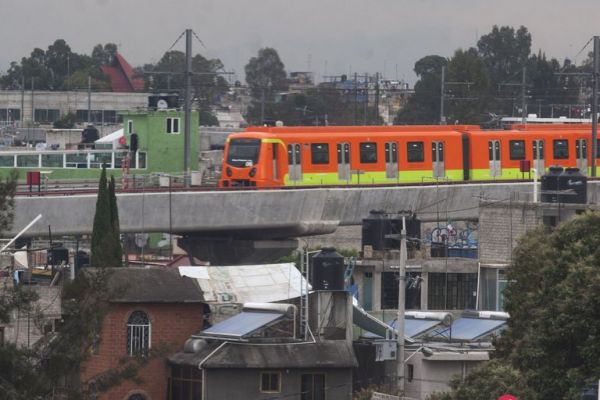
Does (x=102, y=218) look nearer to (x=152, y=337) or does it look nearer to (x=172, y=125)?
(x=152, y=337)

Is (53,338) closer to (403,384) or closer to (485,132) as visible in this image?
(403,384)

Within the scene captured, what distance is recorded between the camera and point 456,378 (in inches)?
1425

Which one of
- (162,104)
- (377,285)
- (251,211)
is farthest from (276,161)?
(162,104)

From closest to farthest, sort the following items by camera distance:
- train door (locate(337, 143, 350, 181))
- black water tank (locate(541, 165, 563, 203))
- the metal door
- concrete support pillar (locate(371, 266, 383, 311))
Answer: black water tank (locate(541, 165, 563, 203)) → concrete support pillar (locate(371, 266, 383, 311)) → train door (locate(337, 143, 350, 181)) → the metal door

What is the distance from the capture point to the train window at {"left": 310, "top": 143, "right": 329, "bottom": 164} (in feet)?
225

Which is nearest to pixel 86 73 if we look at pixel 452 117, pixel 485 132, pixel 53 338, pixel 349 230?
pixel 452 117

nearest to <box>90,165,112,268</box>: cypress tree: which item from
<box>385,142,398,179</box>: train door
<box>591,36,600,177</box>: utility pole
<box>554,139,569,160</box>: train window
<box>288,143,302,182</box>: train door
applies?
<box>288,143,302,182</box>: train door

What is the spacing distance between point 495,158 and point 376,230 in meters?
20.3

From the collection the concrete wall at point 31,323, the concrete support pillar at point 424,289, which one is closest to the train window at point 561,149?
the concrete support pillar at point 424,289

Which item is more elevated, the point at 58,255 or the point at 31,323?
the point at 58,255

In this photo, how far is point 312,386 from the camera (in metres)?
41.8

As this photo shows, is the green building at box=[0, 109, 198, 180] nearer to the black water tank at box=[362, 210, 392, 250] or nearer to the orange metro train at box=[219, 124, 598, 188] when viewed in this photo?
the orange metro train at box=[219, 124, 598, 188]

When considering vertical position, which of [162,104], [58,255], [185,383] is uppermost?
[162,104]

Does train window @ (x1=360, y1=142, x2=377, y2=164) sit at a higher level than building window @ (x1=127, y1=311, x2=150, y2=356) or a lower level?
higher
